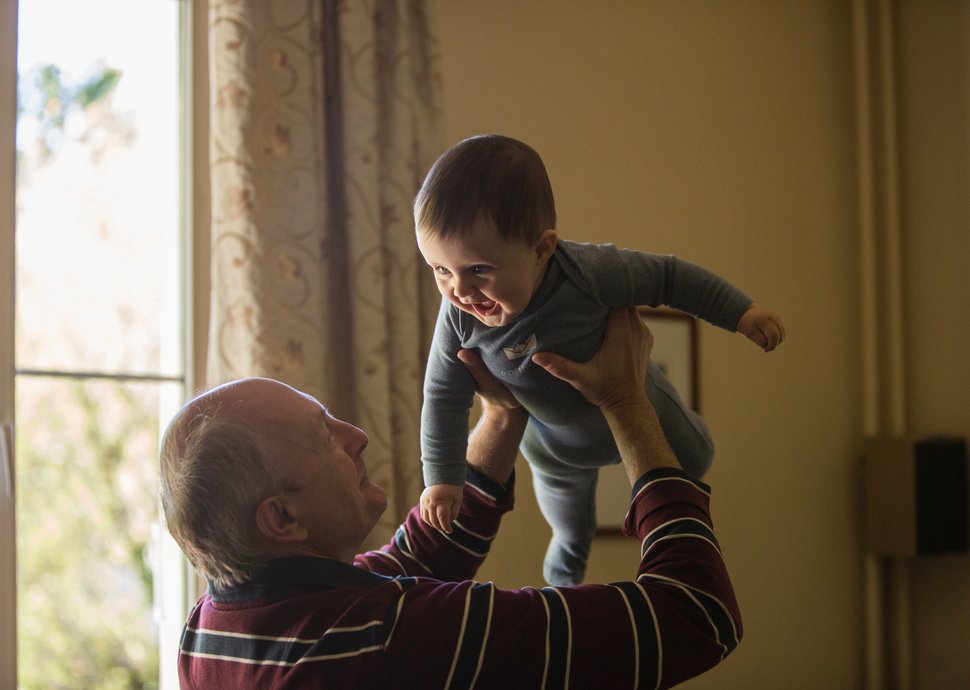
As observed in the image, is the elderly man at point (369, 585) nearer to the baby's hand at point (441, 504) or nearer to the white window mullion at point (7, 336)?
the baby's hand at point (441, 504)

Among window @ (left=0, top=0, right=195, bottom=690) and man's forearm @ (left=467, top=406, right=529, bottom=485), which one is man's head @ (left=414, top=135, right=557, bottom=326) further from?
window @ (left=0, top=0, right=195, bottom=690)

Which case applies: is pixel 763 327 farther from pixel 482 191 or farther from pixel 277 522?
pixel 277 522

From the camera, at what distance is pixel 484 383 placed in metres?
1.52

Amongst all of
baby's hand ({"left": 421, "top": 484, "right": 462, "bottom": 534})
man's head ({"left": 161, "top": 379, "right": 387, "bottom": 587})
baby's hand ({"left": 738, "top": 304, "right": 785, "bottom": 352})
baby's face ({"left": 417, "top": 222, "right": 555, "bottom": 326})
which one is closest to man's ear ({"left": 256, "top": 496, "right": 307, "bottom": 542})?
man's head ({"left": 161, "top": 379, "right": 387, "bottom": 587})

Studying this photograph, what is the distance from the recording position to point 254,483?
1.30 m

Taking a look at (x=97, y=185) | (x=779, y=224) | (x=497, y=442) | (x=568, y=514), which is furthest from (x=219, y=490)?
(x=779, y=224)

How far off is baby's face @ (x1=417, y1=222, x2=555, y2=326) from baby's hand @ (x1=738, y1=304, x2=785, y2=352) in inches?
11.2

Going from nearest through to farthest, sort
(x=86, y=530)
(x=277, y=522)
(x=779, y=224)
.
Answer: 1. (x=277, y=522)
2. (x=86, y=530)
3. (x=779, y=224)

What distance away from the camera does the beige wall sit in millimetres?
3398

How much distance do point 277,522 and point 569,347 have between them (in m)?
0.45

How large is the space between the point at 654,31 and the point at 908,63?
1043 millimetres

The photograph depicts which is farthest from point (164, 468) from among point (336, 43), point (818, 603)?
point (818, 603)

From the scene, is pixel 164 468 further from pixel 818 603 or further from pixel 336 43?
pixel 818 603

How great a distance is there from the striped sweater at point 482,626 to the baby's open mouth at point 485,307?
0.30 metres
